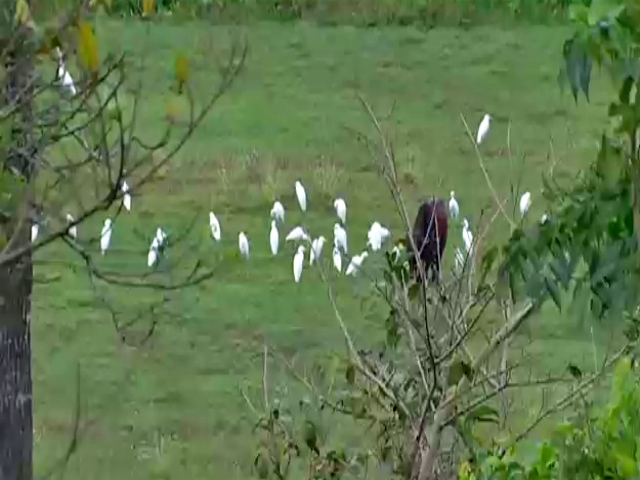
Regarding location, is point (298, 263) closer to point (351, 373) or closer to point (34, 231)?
point (351, 373)

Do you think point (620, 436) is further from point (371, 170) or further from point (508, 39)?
point (508, 39)

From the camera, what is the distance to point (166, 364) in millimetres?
7793

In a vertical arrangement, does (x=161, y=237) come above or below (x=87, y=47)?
below

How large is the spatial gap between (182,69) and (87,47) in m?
0.30

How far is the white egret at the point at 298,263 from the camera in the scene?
855 centimetres

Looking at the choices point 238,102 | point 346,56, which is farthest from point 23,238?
point 346,56

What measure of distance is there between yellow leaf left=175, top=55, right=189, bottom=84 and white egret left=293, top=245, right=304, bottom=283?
5857 millimetres

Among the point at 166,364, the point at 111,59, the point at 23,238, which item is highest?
the point at 111,59

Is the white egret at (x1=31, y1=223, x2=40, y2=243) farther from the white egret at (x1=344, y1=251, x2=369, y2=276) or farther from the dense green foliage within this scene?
the dense green foliage

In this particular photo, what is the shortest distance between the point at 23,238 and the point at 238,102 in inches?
368

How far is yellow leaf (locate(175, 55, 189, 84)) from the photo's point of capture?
2.67 m

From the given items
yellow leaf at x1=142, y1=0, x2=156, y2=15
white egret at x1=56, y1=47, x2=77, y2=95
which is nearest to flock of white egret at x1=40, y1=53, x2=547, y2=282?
white egret at x1=56, y1=47, x2=77, y2=95

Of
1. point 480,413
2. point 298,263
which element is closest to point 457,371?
point 480,413

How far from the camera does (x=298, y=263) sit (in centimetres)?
853
